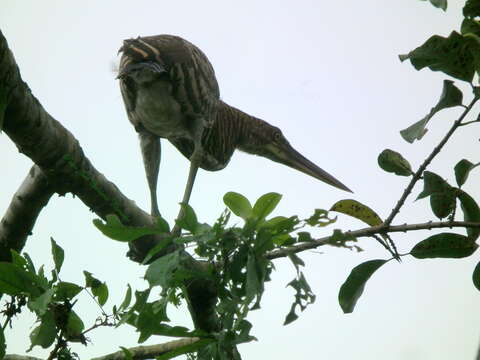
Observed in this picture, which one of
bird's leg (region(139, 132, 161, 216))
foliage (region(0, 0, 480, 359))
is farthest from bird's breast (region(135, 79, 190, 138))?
foliage (region(0, 0, 480, 359))

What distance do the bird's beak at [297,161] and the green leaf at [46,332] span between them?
4.83 meters

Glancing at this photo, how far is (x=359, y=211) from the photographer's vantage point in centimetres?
212

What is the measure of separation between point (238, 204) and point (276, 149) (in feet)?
17.0

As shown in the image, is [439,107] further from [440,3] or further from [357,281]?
[357,281]

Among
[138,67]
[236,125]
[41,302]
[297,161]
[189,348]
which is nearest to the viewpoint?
[189,348]

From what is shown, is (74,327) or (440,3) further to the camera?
(74,327)

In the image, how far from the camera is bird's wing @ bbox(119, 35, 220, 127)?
397 cm

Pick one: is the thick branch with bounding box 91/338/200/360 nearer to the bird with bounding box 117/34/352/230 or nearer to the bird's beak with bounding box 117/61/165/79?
the bird with bounding box 117/34/352/230

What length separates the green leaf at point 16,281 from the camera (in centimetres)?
200

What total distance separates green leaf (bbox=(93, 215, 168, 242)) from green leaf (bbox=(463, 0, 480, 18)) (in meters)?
1.24

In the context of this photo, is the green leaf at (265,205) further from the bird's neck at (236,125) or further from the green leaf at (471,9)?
the bird's neck at (236,125)

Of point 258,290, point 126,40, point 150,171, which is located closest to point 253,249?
point 258,290

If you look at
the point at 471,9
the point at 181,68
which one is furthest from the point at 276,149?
the point at 471,9

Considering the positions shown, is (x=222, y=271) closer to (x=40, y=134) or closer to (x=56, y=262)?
(x=56, y=262)
